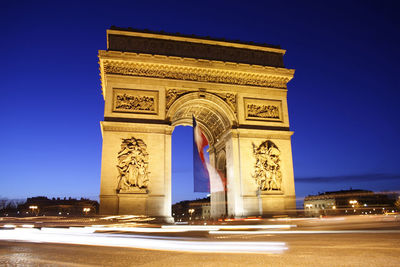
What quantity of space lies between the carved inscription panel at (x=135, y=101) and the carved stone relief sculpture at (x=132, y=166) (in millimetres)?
1858

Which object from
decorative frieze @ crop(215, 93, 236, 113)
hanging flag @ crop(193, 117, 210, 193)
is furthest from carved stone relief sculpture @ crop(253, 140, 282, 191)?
hanging flag @ crop(193, 117, 210, 193)

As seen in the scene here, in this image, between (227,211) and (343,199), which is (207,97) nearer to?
(227,211)

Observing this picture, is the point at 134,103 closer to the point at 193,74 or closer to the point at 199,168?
the point at 193,74

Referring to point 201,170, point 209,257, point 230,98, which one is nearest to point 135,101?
point 201,170

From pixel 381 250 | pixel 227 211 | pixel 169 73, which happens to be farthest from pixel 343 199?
pixel 381 250

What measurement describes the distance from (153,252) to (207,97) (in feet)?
51.5

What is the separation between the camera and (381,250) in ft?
17.6

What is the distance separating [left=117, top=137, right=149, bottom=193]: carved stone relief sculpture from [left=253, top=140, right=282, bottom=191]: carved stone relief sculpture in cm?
660

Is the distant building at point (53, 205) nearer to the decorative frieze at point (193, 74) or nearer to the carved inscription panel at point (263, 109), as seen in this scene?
the decorative frieze at point (193, 74)

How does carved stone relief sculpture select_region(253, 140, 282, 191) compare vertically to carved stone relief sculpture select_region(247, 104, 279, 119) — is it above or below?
below

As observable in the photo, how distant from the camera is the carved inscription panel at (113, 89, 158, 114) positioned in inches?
749

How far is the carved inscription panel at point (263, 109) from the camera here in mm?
21130

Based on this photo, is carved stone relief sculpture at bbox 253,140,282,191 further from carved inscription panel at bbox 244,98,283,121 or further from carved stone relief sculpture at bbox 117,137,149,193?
carved stone relief sculpture at bbox 117,137,149,193

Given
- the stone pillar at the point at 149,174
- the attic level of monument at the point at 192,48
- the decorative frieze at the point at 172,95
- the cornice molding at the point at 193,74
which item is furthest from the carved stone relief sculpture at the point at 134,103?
the attic level of monument at the point at 192,48
